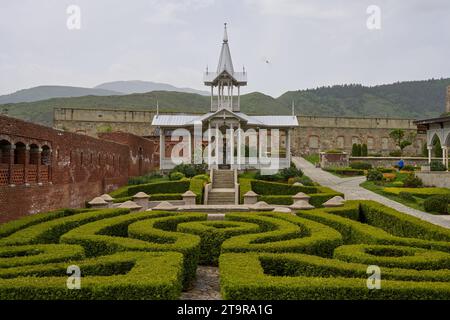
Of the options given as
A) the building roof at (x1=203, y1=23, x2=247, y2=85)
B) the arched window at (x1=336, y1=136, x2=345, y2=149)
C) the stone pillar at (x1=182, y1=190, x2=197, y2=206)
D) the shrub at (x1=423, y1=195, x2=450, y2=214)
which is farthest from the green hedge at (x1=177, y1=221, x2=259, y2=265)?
the arched window at (x1=336, y1=136, x2=345, y2=149)

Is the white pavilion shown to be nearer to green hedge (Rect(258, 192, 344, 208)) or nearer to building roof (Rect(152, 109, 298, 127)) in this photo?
→ building roof (Rect(152, 109, 298, 127))

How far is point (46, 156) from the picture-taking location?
17.3m

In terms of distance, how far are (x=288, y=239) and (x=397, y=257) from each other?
2760 millimetres

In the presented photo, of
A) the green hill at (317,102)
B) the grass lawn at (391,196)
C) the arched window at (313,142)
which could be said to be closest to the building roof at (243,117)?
the grass lawn at (391,196)

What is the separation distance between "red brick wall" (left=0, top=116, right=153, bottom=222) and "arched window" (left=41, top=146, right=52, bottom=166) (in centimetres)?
14

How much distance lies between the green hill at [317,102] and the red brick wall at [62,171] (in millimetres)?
56903

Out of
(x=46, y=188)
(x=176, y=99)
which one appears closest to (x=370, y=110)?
(x=176, y=99)

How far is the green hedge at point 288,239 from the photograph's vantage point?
9.02m

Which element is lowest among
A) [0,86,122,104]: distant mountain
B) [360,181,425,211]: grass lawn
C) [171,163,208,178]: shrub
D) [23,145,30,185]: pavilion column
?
[360,181,425,211]: grass lawn

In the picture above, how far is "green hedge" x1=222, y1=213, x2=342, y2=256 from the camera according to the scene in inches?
355

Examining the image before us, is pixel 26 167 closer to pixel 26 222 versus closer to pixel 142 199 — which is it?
pixel 26 222

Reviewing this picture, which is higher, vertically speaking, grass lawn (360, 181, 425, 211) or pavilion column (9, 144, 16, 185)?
pavilion column (9, 144, 16, 185)

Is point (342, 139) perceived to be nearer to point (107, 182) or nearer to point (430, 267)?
point (107, 182)
